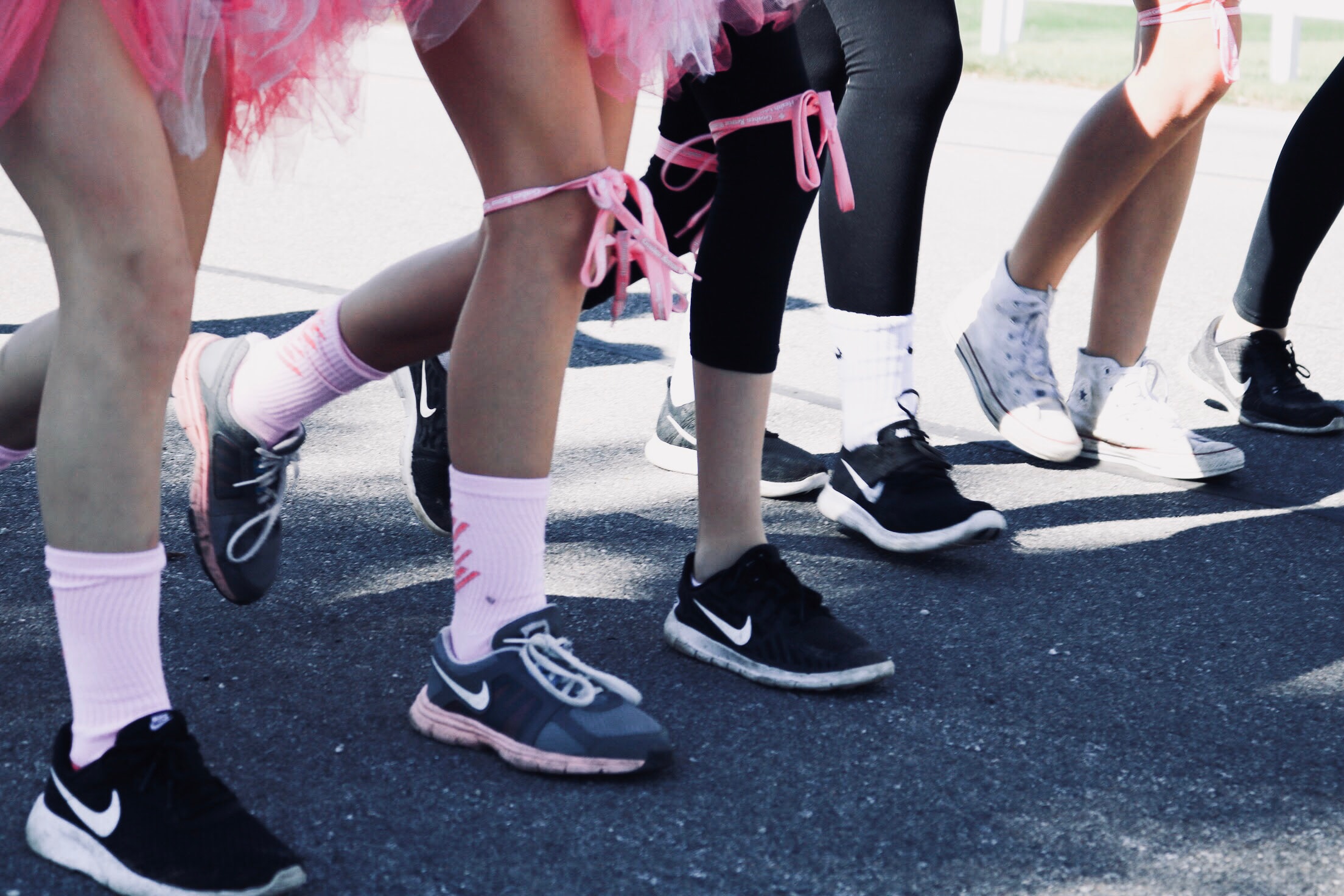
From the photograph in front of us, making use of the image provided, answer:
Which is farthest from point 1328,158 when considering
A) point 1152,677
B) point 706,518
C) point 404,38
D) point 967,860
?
point 404,38

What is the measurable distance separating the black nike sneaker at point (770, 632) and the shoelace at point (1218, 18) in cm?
125

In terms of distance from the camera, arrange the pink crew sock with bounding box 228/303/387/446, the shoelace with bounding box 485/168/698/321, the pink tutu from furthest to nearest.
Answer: the pink crew sock with bounding box 228/303/387/446
the shoelace with bounding box 485/168/698/321
the pink tutu

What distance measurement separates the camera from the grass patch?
10.3 metres

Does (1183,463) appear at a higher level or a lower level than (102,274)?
lower

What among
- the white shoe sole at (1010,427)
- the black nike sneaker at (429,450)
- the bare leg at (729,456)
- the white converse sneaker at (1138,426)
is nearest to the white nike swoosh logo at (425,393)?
the black nike sneaker at (429,450)

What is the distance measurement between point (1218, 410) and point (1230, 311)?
8.6 inches

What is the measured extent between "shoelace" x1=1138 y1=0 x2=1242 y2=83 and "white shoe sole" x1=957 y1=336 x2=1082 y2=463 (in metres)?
0.68

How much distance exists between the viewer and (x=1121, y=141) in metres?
2.73

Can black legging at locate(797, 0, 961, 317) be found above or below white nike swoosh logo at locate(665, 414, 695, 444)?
above

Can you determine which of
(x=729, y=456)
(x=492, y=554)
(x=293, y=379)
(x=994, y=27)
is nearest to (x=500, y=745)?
(x=492, y=554)

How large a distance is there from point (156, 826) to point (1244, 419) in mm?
2445

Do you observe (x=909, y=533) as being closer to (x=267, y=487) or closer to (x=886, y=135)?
(x=886, y=135)

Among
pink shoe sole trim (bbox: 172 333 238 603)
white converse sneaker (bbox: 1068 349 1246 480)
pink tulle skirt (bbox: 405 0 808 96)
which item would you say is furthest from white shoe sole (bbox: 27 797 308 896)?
white converse sneaker (bbox: 1068 349 1246 480)

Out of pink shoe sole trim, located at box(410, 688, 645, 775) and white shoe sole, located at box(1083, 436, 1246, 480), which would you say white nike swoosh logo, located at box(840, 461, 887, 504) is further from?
pink shoe sole trim, located at box(410, 688, 645, 775)
